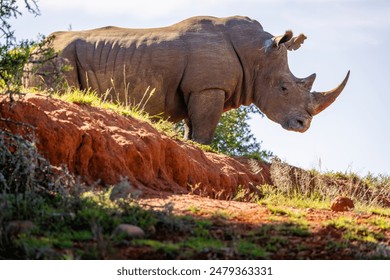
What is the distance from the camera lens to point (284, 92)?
17.4m

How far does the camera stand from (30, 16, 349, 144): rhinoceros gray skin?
54.2 ft

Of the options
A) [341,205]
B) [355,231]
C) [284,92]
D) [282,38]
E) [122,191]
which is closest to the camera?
[122,191]

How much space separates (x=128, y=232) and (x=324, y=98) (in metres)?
10.4

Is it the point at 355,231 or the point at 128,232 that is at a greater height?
the point at 128,232

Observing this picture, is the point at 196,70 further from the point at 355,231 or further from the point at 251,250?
the point at 251,250

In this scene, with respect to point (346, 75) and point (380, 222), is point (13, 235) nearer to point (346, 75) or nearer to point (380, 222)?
point (380, 222)

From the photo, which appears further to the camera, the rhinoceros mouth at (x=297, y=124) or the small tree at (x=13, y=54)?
the rhinoceros mouth at (x=297, y=124)

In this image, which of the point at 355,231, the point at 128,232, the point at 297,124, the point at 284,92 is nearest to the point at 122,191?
the point at 128,232

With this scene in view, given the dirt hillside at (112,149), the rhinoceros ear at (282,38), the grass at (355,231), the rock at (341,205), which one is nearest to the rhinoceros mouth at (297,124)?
the rhinoceros ear at (282,38)

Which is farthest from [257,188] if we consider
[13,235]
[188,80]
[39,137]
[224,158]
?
[13,235]

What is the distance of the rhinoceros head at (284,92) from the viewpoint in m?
17.3

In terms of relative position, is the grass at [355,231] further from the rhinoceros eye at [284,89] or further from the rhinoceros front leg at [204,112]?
the rhinoceros eye at [284,89]

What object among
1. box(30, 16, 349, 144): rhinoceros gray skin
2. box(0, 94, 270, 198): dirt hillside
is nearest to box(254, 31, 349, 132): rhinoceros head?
box(30, 16, 349, 144): rhinoceros gray skin
